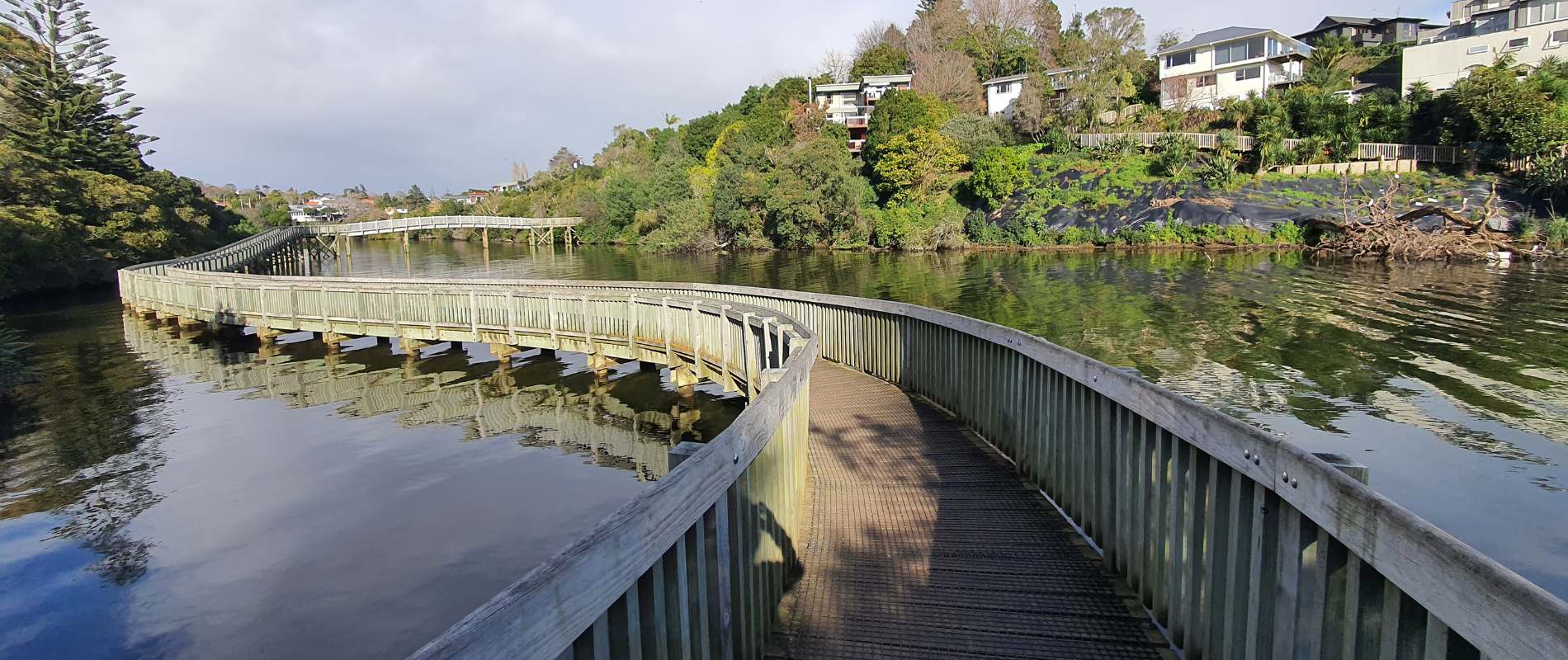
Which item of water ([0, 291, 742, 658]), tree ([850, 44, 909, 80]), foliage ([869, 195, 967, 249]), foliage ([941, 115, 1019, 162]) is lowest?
water ([0, 291, 742, 658])

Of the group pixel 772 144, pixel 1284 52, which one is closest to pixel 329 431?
pixel 772 144

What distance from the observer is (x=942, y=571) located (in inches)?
190

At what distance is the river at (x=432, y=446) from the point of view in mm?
7258

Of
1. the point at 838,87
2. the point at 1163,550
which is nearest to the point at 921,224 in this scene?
the point at 838,87

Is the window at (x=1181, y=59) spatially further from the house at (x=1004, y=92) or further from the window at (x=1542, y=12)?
the window at (x=1542, y=12)

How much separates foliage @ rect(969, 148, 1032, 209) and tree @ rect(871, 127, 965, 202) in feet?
10.4

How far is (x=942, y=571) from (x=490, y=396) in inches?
487

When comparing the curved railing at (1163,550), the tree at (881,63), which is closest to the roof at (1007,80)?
the tree at (881,63)

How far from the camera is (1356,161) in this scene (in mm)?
44062

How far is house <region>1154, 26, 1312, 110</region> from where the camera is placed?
55.5m

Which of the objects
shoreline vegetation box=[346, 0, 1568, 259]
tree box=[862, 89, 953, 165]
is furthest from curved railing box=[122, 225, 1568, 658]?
tree box=[862, 89, 953, 165]

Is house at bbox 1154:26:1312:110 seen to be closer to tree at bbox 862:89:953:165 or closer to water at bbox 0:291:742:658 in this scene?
tree at bbox 862:89:953:165

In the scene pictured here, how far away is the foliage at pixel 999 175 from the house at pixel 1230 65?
49.0 feet

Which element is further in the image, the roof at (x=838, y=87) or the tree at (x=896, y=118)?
the roof at (x=838, y=87)
